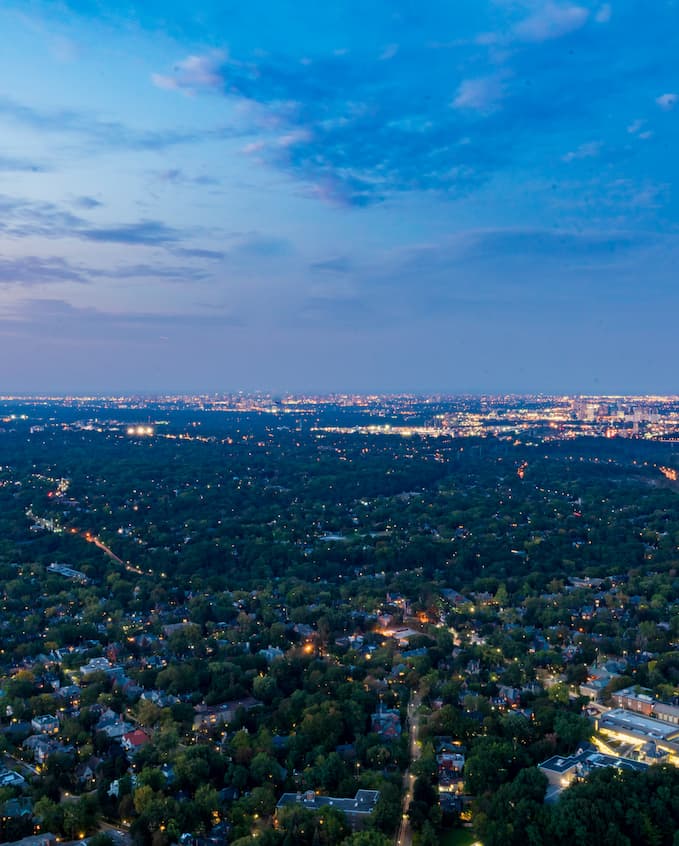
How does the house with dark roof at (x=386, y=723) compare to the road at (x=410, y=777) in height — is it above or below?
above

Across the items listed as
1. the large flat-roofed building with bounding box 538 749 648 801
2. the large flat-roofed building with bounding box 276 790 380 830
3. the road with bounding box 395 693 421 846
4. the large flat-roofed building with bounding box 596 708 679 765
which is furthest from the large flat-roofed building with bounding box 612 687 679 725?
the large flat-roofed building with bounding box 276 790 380 830

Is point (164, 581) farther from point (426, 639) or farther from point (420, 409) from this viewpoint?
point (420, 409)

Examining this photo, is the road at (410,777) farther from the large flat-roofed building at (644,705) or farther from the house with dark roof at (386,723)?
the large flat-roofed building at (644,705)

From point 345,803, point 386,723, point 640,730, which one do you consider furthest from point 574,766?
point 345,803

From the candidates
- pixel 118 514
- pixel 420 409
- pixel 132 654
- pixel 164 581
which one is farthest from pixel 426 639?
pixel 420 409

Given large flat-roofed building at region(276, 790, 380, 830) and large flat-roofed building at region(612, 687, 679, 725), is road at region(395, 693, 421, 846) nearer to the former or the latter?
large flat-roofed building at region(276, 790, 380, 830)

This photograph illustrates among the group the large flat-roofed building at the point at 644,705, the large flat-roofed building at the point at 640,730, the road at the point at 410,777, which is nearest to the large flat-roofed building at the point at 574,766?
the large flat-roofed building at the point at 640,730
